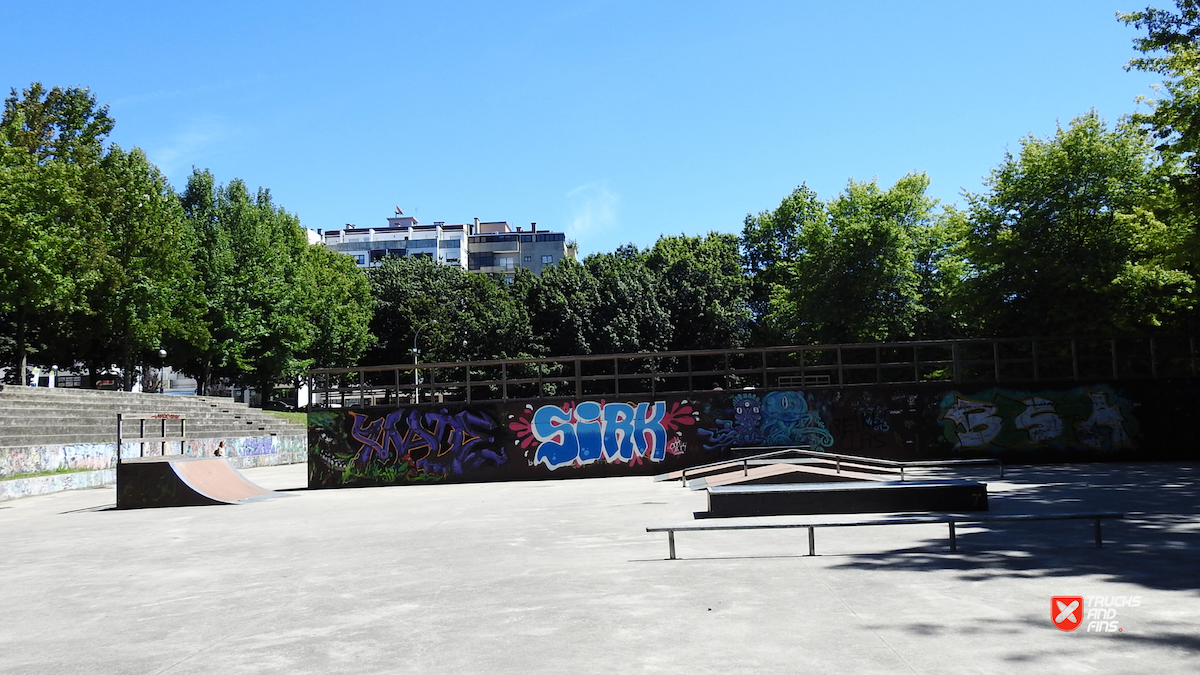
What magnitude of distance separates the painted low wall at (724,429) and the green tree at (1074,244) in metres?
3.89

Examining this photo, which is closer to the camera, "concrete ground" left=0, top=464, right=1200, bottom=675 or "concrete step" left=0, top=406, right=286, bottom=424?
"concrete ground" left=0, top=464, right=1200, bottom=675

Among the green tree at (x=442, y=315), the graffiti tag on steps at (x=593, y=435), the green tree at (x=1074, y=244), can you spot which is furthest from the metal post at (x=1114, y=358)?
the green tree at (x=442, y=315)

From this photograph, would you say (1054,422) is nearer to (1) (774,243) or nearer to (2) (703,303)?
(2) (703,303)

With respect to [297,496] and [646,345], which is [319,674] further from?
[646,345]

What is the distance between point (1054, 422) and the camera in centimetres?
2205

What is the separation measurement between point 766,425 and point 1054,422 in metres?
7.26

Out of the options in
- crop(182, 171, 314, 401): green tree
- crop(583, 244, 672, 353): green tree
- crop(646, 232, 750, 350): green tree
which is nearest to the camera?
crop(182, 171, 314, 401): green tree

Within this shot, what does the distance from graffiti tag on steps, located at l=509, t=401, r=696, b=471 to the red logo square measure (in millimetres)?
16343

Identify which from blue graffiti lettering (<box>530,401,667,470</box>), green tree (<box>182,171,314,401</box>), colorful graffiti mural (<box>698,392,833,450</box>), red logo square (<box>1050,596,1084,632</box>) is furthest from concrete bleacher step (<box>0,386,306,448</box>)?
red logo square (<box>1050,596,1084,632</box>)

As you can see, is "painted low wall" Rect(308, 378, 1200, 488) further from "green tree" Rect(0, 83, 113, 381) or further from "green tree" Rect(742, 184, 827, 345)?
"green tree" Rect(742, 184, 827, 345)

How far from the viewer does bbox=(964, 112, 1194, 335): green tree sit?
25.0 metres

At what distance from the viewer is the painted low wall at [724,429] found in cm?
2203

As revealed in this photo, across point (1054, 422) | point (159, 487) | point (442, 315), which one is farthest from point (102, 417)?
point (1054, 422)

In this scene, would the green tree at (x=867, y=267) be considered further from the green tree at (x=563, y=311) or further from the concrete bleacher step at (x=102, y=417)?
the concrete bleacher step at (x=102, y=417)
